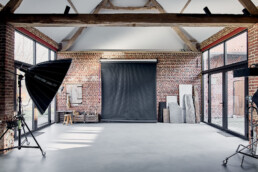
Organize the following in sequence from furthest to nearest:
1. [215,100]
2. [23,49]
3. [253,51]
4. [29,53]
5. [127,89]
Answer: [127,89], [215,100], [29,53], [23,49], [253,51]

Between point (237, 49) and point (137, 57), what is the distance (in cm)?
367

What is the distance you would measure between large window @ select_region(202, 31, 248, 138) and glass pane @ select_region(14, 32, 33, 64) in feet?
20.1

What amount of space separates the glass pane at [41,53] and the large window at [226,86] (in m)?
6.17

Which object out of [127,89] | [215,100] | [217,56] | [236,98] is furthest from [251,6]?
[127,89]

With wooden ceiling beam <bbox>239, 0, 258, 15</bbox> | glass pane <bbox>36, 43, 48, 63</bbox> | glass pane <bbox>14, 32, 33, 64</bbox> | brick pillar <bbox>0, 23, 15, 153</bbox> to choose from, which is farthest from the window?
wooden ceiling beam <bbox>239, 0, 258, 15</bbox>

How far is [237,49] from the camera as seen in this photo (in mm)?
5309

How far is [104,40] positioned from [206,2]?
4.08m

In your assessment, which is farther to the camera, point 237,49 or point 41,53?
point 41,53

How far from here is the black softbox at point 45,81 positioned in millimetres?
2273

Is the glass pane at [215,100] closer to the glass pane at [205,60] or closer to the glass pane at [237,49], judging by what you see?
the glass pane at [205,60]

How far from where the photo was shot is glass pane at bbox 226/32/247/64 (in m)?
4.95

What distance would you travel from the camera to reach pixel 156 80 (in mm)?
7621

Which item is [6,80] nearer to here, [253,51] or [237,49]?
[253,51]

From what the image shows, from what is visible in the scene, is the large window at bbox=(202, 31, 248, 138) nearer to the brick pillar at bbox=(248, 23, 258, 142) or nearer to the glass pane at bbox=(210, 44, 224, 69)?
the glass pane at bbox=(210, 44, 224, 69)
